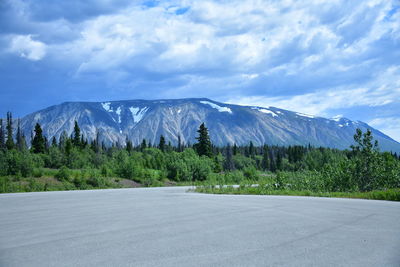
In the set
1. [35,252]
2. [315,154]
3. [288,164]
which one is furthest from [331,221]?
[288,164]

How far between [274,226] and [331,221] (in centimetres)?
160

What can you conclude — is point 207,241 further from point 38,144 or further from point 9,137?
A: point 9,137

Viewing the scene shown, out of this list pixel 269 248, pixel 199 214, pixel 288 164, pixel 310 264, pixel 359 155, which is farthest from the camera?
pixel 288 164

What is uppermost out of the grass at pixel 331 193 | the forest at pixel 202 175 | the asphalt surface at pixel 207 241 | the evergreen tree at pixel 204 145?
the evergreen tree at pixel 204 145

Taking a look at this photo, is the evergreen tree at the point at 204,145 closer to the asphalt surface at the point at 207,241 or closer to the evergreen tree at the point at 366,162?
the evergreen tree at the point at 366,162

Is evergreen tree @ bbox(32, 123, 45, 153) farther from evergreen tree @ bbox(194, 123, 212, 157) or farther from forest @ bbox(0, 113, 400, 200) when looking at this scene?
evergreen tree @ bbox(194, 123, 212, 157)

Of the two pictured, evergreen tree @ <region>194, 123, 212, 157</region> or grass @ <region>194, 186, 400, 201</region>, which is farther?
evergreen tree @ <region>194, 123, 212, 157</region>

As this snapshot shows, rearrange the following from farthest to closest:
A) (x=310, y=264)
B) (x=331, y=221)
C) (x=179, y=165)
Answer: (x=179, y=165), (x=331, y=221), (x=310, y=264)

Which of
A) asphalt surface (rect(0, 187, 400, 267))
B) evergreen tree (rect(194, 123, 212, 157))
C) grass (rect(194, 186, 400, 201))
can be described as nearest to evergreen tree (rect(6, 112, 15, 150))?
evergreen tree (rect(194, 123, 212, 157))

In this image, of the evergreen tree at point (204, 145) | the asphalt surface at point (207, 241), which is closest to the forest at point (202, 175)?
the evergreen tree at point (204, 145)

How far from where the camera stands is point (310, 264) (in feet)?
16.8

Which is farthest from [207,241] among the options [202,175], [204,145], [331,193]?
[204,145]

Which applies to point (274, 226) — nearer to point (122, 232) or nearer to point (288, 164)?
point (122, 232)

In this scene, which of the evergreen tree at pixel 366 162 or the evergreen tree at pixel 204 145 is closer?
the evergreen tree at pixel 366 162
